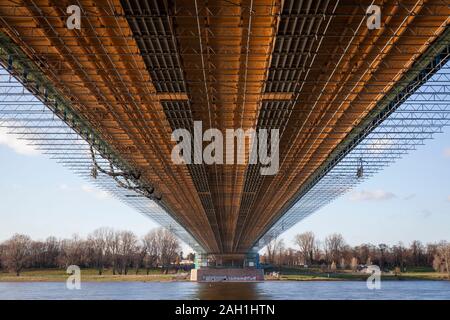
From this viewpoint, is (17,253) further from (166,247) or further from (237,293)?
(237,293)

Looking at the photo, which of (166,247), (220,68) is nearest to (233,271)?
(166,247)

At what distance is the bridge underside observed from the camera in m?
18.9

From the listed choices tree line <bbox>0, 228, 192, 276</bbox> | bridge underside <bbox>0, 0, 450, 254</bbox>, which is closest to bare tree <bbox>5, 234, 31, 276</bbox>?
tree line <bbox>0, 228, 192, 276</bbox>

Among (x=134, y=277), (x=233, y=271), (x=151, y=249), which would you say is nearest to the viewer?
(x=233, y=271)

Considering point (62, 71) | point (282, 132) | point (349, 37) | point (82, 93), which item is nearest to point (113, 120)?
point (82, 93)

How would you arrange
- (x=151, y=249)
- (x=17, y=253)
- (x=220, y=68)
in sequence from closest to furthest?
(x=220, y=68), (x=17, y=253), (x=151, y=249)

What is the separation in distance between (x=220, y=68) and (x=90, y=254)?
413 feet

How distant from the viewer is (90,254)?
462ft

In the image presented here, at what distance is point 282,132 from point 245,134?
2356 mm

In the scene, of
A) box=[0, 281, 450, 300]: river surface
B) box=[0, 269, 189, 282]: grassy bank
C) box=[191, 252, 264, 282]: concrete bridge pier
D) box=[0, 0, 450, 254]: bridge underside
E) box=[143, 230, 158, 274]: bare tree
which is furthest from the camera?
box=[143, 230, 158, 274]: bare tree

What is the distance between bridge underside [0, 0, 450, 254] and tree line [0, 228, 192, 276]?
98.2 m

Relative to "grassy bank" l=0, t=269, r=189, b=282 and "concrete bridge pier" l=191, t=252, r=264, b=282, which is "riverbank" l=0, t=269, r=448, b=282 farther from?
"concrete bridge pier" l=191, t=252, r=264, b=282

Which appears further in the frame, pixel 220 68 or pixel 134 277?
pixel 134 277

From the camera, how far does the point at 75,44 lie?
858 inches
